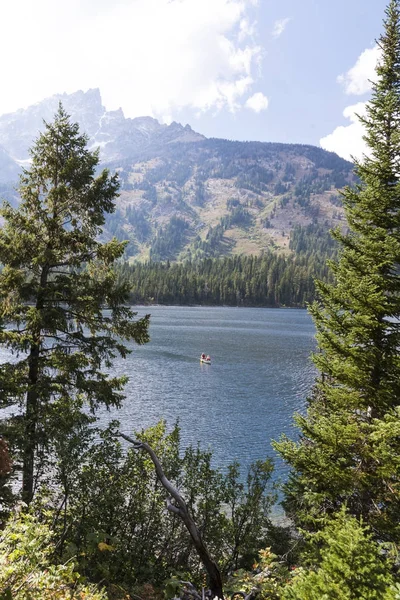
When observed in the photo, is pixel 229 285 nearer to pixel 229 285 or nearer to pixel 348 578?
pixel 229 285

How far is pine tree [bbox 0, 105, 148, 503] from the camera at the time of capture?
39.8 feet

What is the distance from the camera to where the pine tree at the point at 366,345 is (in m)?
9.80

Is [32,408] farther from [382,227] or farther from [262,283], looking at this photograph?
[262,283]

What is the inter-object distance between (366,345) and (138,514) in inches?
307

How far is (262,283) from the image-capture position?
184625 mm

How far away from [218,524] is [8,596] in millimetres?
8152

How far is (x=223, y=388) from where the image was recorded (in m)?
48.8

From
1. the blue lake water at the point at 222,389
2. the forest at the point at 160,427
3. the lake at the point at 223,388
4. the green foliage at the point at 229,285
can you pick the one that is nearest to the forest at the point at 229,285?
the green foliage at the point at 229,285

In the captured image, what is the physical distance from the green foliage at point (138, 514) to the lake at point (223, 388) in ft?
53.3

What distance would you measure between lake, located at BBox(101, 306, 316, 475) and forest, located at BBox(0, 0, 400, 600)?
1694 centimetres

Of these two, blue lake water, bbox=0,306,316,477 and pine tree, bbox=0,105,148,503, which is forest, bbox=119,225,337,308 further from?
pine tree, bbox=0,105,148,503

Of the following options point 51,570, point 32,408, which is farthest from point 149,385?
point 51,570

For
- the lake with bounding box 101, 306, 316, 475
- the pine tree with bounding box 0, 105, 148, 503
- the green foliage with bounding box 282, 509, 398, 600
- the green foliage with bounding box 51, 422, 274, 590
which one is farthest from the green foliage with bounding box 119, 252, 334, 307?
the green foliage with bounding box 282, 509, 398, 600

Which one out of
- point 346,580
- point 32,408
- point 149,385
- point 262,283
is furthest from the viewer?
point 262,283
